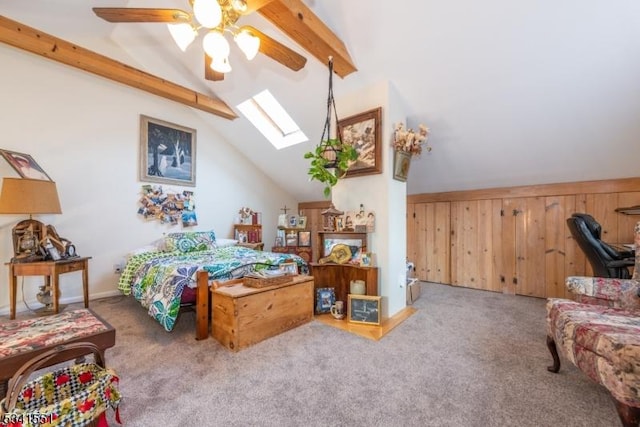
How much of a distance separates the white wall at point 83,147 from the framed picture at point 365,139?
2.82 m

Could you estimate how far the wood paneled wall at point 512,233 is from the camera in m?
3.02

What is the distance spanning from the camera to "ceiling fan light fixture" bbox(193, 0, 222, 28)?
147 cm

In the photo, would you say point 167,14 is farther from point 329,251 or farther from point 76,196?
point 76,196

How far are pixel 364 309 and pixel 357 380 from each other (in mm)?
901

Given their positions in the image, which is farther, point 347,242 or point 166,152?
point 166,152

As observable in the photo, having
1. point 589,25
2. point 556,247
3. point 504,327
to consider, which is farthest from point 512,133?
point 504,327

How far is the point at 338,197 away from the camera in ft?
10.3

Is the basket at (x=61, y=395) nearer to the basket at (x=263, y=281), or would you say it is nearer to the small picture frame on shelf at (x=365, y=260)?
the basket at (x=263, y=281)

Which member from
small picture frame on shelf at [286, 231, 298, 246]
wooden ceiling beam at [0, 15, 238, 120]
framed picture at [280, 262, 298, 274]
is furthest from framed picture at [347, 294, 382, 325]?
wooden ceiling beam at [0, 15, 238, 120]

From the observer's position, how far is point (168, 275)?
2.33 m

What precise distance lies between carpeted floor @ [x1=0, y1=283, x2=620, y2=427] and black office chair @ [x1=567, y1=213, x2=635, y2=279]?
747mm

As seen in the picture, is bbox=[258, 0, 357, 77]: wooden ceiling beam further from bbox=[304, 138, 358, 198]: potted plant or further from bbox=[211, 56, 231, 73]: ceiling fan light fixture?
bbox=[304, 138, 358, 198]: potted plant

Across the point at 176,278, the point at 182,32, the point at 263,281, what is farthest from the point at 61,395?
the point at 182,32

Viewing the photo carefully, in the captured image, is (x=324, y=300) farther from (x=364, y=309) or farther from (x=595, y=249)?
(x=595, y=249)
